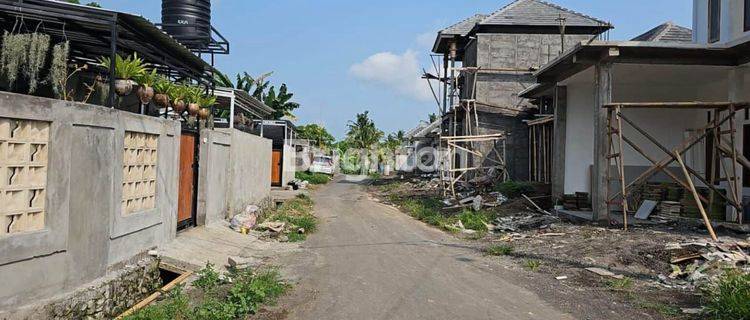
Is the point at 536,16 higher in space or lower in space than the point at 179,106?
higher

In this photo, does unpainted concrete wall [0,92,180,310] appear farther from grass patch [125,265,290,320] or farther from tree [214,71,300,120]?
tree [214,71,300,120]

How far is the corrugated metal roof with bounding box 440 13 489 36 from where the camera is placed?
86.9ft

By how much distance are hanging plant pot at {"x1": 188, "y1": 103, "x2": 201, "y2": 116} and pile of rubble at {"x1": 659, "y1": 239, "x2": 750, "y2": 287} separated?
8617mm

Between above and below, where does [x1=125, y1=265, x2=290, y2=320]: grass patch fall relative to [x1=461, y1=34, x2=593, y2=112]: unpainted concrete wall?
below

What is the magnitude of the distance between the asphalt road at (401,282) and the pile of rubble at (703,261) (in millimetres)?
2357

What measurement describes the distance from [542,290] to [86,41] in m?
8.32

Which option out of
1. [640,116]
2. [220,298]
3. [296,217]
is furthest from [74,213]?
[640,116]

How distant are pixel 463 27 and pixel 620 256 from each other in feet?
62.7

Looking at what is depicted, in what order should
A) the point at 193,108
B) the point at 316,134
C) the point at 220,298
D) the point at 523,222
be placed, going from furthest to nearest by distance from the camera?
the point at 316,134, the point at 523,222, the point at 193,108, the point at 220,298

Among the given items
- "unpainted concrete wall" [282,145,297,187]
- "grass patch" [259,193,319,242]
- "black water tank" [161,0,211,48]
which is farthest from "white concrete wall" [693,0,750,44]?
"unpainted concrete wall" [282,145,297,187]

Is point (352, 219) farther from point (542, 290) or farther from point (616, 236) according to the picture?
point (542, 290)

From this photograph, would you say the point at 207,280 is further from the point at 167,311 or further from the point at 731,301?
the point at 731,301

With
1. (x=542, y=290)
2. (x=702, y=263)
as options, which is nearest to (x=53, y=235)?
(x=542, y=290)

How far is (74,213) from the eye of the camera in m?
6.50
